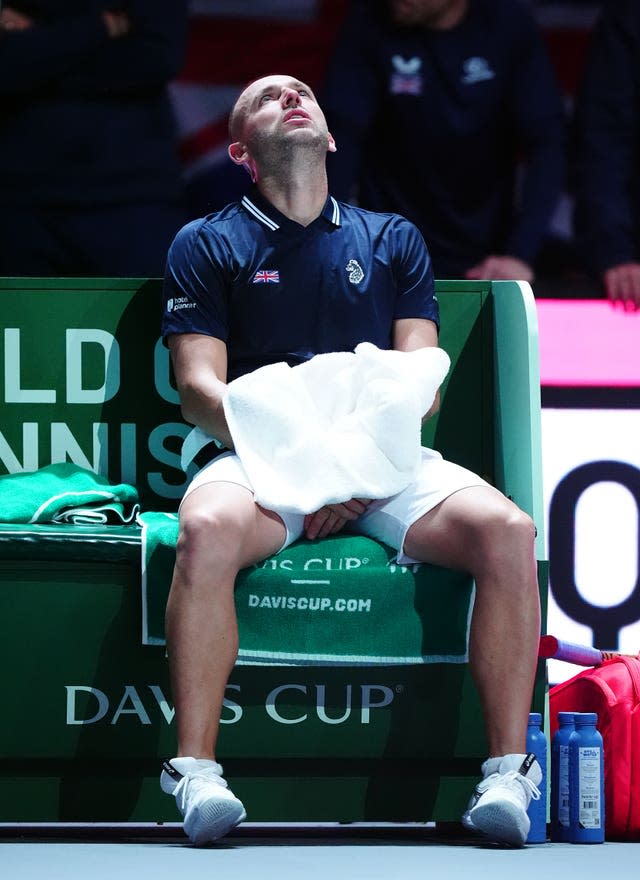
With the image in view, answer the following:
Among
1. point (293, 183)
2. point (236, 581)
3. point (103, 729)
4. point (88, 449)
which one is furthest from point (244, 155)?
point (103, 729)

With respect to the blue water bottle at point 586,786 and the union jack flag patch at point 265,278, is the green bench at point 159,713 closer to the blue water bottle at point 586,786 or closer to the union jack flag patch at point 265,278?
the blue water bottle at point 586,786

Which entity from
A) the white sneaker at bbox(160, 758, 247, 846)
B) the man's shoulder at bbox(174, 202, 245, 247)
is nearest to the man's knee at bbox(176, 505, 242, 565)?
the white sneaker at bbox(160, 758, 247, 846)

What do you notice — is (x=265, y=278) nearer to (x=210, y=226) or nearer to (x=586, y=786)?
(x=210, y=226)

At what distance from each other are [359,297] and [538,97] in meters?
1.40

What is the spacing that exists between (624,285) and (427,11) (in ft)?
3.06

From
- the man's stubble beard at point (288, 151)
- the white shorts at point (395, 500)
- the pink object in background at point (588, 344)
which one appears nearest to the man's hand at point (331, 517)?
the white shorts at point (395, 500)

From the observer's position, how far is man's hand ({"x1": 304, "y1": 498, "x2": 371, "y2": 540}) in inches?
101

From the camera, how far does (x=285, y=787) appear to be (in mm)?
2570

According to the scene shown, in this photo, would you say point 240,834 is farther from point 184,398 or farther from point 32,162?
point 32,162

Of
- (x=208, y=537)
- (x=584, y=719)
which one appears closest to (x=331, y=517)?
(x=208, y=537)

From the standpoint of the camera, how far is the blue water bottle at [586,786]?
2518 millimetres

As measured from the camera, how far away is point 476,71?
3957mm

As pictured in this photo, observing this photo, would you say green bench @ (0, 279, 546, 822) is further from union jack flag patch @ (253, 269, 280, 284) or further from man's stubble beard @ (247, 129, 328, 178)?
man's stubble beard @ (247, 129, 328, 178)

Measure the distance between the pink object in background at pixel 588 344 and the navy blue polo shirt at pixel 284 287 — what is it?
0.73 m
